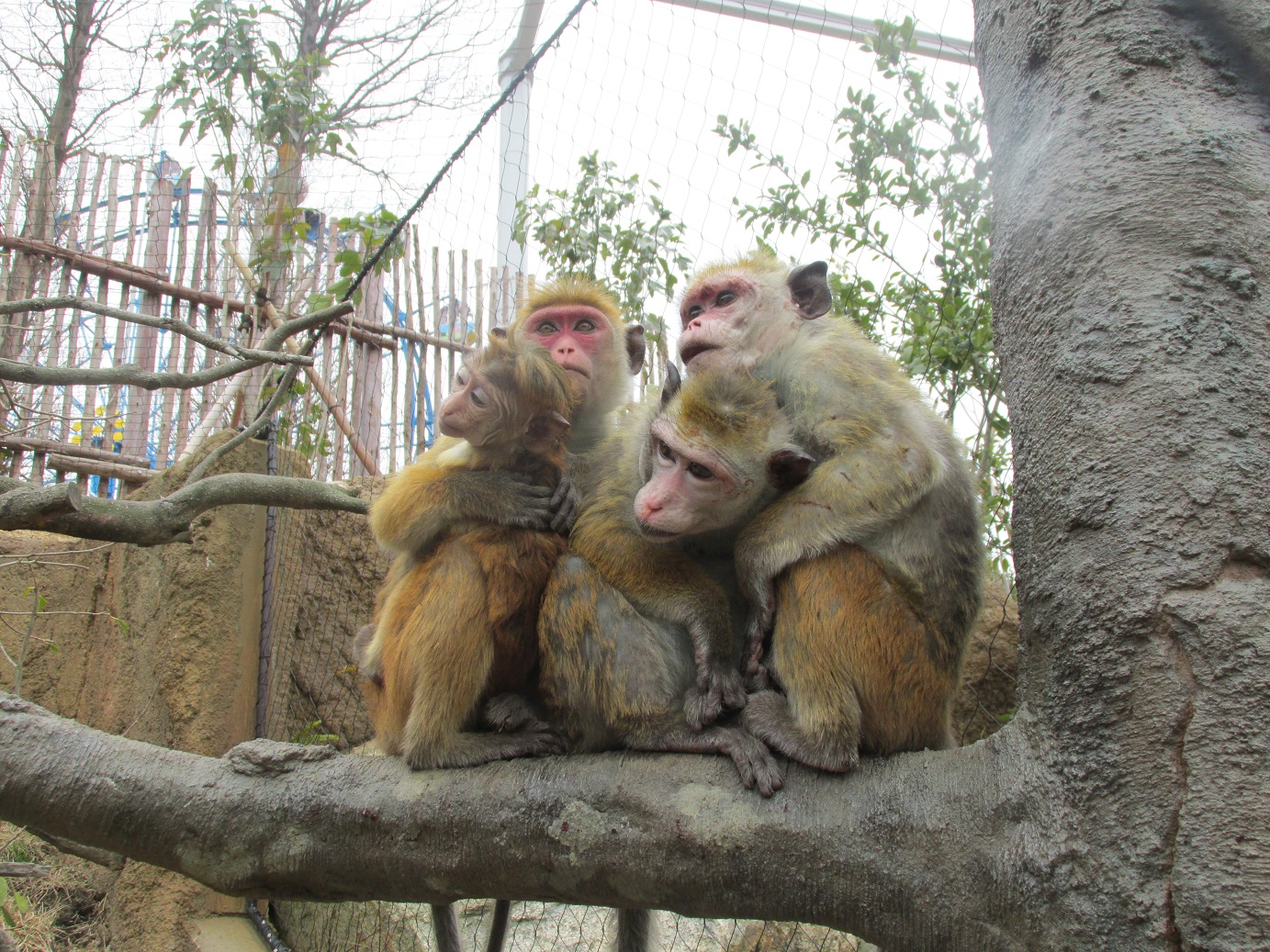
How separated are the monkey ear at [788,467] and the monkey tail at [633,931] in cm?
A: 202

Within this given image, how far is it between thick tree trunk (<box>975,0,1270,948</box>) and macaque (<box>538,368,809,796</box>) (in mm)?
1115

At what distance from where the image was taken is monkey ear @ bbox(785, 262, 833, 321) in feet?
14.0

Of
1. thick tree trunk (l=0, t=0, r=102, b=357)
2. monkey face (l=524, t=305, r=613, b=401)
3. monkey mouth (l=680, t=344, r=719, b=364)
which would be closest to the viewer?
monkey mouth (l=680, t=344, r=719, b=364)

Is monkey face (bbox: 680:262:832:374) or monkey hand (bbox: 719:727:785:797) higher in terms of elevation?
monkey face (bbox: 680:262:832:374)

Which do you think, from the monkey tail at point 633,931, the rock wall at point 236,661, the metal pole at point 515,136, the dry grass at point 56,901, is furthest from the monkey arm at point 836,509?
the dry grass at point 56,901

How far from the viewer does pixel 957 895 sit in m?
2.33

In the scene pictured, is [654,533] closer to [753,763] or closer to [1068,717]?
[753,763]

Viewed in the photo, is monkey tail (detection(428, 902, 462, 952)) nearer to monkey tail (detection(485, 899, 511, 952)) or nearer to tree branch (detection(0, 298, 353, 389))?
monkey tail (detection(485, 899, 511, 952))

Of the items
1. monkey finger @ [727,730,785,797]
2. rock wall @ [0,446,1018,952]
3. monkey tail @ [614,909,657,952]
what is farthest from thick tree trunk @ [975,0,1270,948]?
rock wall @ [0,446,1018,952]

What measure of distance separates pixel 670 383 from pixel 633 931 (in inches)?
96.1

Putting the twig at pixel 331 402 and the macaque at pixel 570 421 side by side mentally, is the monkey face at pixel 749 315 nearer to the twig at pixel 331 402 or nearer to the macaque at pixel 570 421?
the macaque at pixel 570 421

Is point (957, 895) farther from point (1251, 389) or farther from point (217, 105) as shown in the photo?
point (217, 105)

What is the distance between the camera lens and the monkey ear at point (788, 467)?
3.46 meters

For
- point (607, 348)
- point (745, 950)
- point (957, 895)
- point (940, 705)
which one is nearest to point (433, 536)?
point (607, 348)
